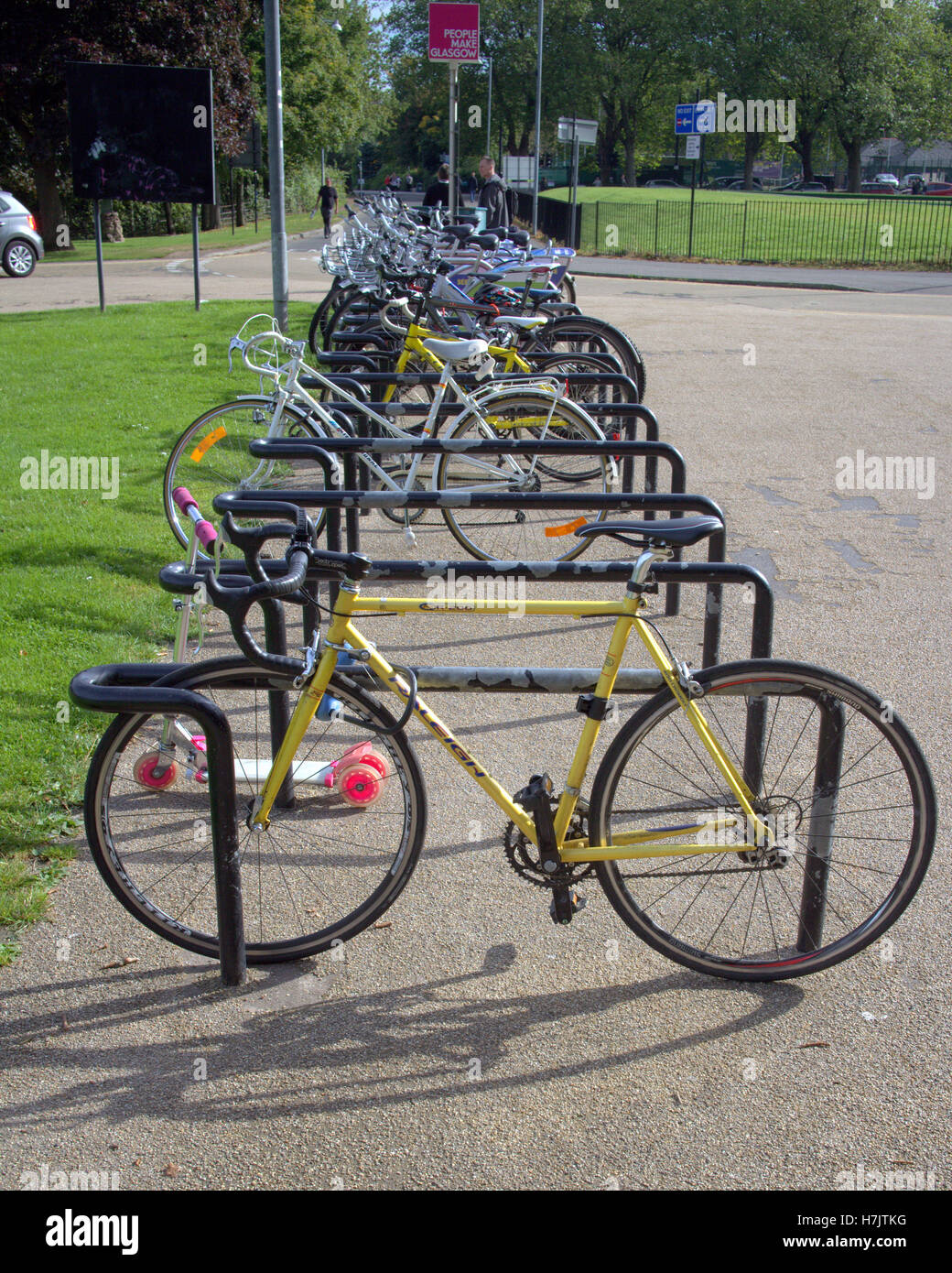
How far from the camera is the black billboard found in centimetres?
1335

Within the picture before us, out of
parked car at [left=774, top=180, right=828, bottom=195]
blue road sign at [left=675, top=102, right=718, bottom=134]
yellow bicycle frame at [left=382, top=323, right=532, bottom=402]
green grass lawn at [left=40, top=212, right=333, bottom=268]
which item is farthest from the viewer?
parked car at [left=774, top=180, right=828, bottom=195]

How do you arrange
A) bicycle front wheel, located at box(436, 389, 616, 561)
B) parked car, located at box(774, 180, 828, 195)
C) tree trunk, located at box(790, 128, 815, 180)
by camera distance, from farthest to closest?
parked car, located at box(774, 180, 828, 195)
tree trunk, located at box(790, 128, 815, 180)
bicycle front wheel, located at box(436, 389, 616, 561)

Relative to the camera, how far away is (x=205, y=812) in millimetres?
3902

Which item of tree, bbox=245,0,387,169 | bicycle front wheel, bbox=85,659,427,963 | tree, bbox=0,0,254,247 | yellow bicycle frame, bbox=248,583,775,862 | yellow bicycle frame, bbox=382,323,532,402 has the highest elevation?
tree, bbox=245,0,387,169

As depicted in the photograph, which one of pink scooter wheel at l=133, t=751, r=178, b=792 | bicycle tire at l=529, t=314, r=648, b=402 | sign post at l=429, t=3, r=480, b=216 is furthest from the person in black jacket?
pink scooter wheel at l=133, t=751, r=178, b=792

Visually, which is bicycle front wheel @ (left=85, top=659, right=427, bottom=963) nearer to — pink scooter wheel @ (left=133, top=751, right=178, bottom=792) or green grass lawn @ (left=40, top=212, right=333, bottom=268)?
pink scooter wheel @ (left=133, top=751, right=178, bottom=792)

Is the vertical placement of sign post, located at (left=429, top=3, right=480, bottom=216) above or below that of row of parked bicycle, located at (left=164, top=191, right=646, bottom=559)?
above

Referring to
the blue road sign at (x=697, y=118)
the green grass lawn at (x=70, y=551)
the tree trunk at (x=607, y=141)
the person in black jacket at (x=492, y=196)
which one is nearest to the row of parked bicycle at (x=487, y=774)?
the green grass lawn at (x=70, y=551)

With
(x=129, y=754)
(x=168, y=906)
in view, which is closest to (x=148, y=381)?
(x=129, y=754)

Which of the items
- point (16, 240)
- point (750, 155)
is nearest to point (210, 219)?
point (16, 240)

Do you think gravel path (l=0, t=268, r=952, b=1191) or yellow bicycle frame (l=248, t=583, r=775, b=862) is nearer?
gravel path (l=0, t=268, r=952, b=1191)

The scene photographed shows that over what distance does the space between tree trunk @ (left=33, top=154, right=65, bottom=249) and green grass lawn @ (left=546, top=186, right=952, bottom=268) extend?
46.2 ft

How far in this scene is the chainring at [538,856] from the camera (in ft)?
10.2

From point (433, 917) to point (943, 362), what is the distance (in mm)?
11843
